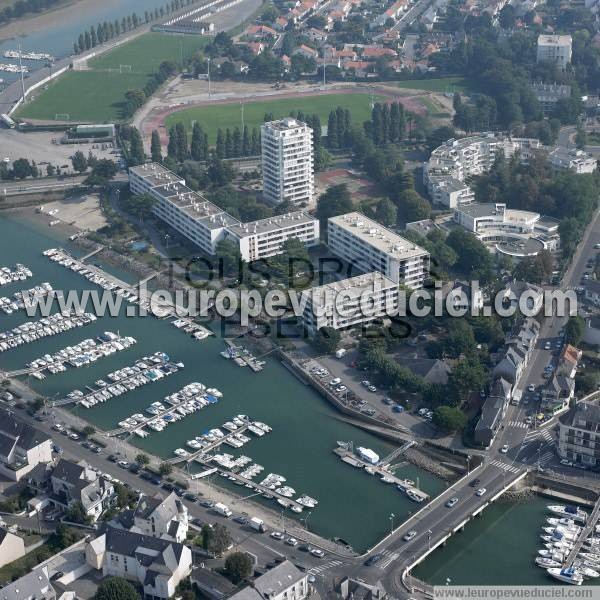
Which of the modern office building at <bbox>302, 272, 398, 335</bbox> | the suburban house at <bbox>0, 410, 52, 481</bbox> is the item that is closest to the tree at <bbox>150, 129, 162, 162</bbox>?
the modern office building at <bbox>302, 272, 398, 335</bbox>

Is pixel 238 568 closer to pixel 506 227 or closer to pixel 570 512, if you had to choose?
pixel 570 512

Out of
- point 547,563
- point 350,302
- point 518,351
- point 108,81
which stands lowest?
→ point 547,563

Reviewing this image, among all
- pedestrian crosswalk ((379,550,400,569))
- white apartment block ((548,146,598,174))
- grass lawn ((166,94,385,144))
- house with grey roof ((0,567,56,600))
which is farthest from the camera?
grass lawn ((166,94,385,144))

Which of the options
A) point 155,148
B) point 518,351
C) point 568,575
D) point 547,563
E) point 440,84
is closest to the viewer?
point 568,575

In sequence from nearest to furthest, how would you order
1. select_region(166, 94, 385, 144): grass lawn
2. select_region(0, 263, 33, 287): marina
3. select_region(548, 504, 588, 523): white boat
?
select_region(548, 504, 588, 523): white boat < select_region(0, 263, 33, 287): marina < select_region(166, 94, 385, 144): grass lawn

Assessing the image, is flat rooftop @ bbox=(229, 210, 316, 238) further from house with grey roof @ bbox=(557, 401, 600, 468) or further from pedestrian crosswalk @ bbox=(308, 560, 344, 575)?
pedestrian crosswalk @ bbox=(308, 560, 344, 575)

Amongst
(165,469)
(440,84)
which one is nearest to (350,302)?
(165,469)

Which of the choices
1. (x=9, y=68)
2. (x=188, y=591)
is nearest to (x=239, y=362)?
(x=188, y=591)
